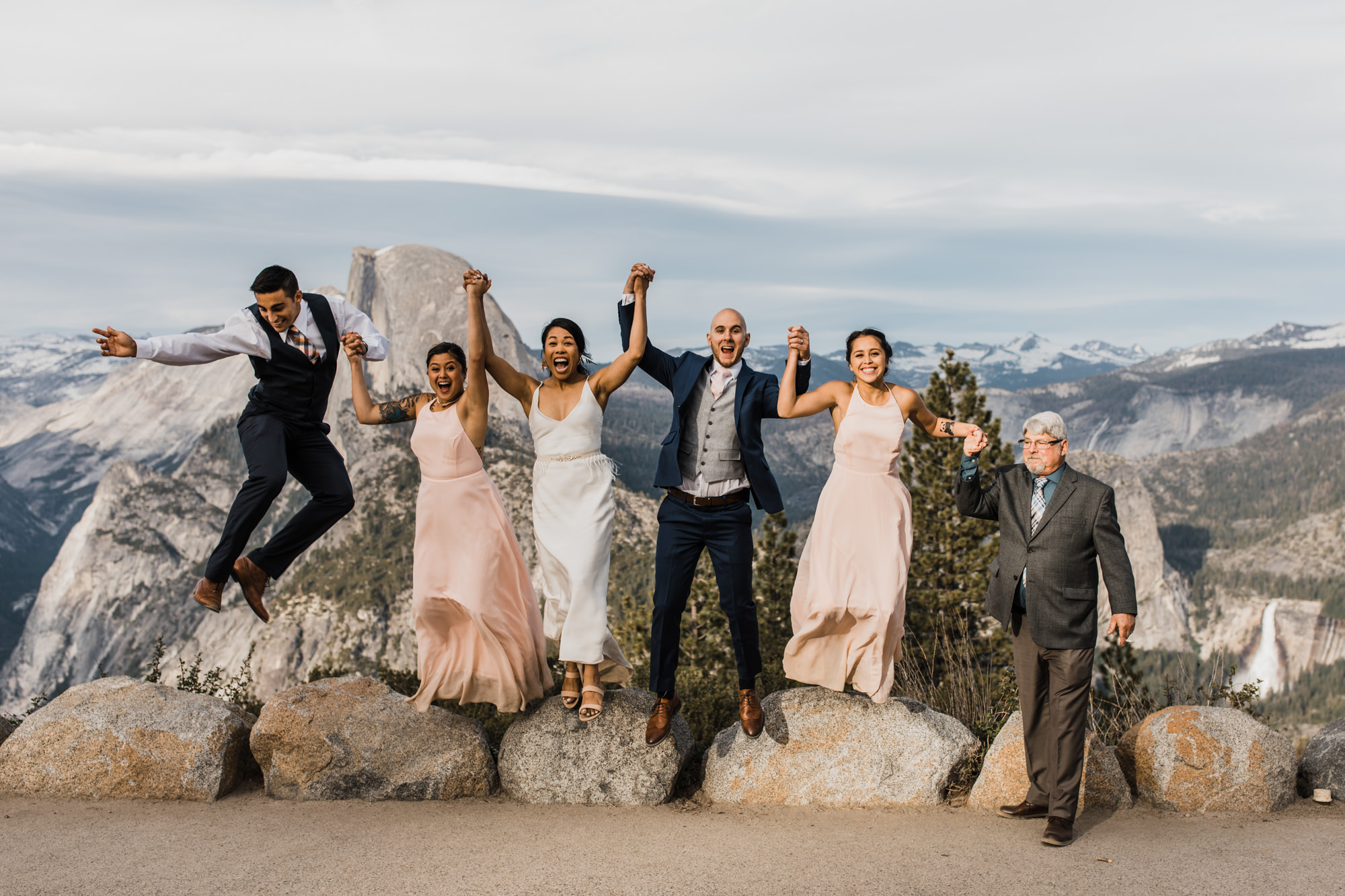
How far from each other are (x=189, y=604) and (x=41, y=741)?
147 m

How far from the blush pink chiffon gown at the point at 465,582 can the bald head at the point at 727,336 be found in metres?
2.14

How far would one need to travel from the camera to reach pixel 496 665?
7.34m

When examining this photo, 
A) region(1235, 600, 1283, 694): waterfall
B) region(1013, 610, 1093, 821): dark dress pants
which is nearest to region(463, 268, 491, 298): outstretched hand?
region(1013, 610, 1093, 821): dark dress pants

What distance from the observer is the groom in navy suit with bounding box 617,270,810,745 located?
6.84 meters

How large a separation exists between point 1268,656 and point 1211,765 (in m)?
179

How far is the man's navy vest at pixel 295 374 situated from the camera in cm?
736

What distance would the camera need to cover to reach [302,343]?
24.5ft

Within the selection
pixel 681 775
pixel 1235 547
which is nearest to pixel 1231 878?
pixel 681 775

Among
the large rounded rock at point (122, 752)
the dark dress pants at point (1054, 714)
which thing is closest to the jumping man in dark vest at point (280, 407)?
the large rounded rock at point (122, 752)

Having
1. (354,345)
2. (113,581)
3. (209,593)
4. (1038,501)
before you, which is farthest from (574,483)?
(113,581)

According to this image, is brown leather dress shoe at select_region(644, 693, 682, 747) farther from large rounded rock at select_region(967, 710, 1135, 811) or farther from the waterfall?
the waterfall

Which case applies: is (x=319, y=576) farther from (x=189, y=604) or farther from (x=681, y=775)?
(x=681, y=775)

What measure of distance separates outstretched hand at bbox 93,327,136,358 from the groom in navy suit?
12.4 ft

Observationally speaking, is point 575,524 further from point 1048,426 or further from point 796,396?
point 1048,426
